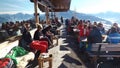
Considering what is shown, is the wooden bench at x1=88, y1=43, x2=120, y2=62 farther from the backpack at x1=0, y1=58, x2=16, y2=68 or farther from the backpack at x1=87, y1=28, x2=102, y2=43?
the backpack at x1=0, y1=58, x2=16, y2=68

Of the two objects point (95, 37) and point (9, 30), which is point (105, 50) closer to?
point (95, 37)

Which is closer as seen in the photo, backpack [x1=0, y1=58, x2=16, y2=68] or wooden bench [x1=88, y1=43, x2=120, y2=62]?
backpack [x1=0, y1=58, x2=16, y2=68]

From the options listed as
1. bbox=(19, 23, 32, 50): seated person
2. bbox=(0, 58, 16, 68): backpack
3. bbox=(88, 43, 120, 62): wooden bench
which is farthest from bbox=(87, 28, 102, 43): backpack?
bbox=(0, 58, 16, 68): backpack

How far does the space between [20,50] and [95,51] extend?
122 inches

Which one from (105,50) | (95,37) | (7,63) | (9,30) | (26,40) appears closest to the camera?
(7,63)

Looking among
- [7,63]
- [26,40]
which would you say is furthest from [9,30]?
[7,63]

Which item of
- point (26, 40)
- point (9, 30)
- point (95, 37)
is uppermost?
point (95, 37)

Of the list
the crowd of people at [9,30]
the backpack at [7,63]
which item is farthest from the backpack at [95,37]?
the crowd of people at [9,30]

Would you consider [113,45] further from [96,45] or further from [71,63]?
[71,63]

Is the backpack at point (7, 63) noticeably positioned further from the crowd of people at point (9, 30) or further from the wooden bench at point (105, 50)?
the crowd of people at point (9, 30)

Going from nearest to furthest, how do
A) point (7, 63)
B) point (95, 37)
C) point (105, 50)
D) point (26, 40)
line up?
point (7, 63)
point (105, 50)
point (95, 37)
point (26, 40)

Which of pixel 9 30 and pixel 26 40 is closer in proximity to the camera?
pixel 26 40

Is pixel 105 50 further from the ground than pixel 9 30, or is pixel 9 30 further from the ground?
pixel 105 50

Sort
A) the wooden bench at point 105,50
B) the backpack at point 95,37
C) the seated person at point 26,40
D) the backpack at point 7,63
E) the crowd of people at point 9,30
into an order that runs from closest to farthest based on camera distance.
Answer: the backpack at point 7,63
the wooden bench at point 105,50
the backpack at point 95,37
the seated person at point 26,40
the crowd of people at point 9,30
